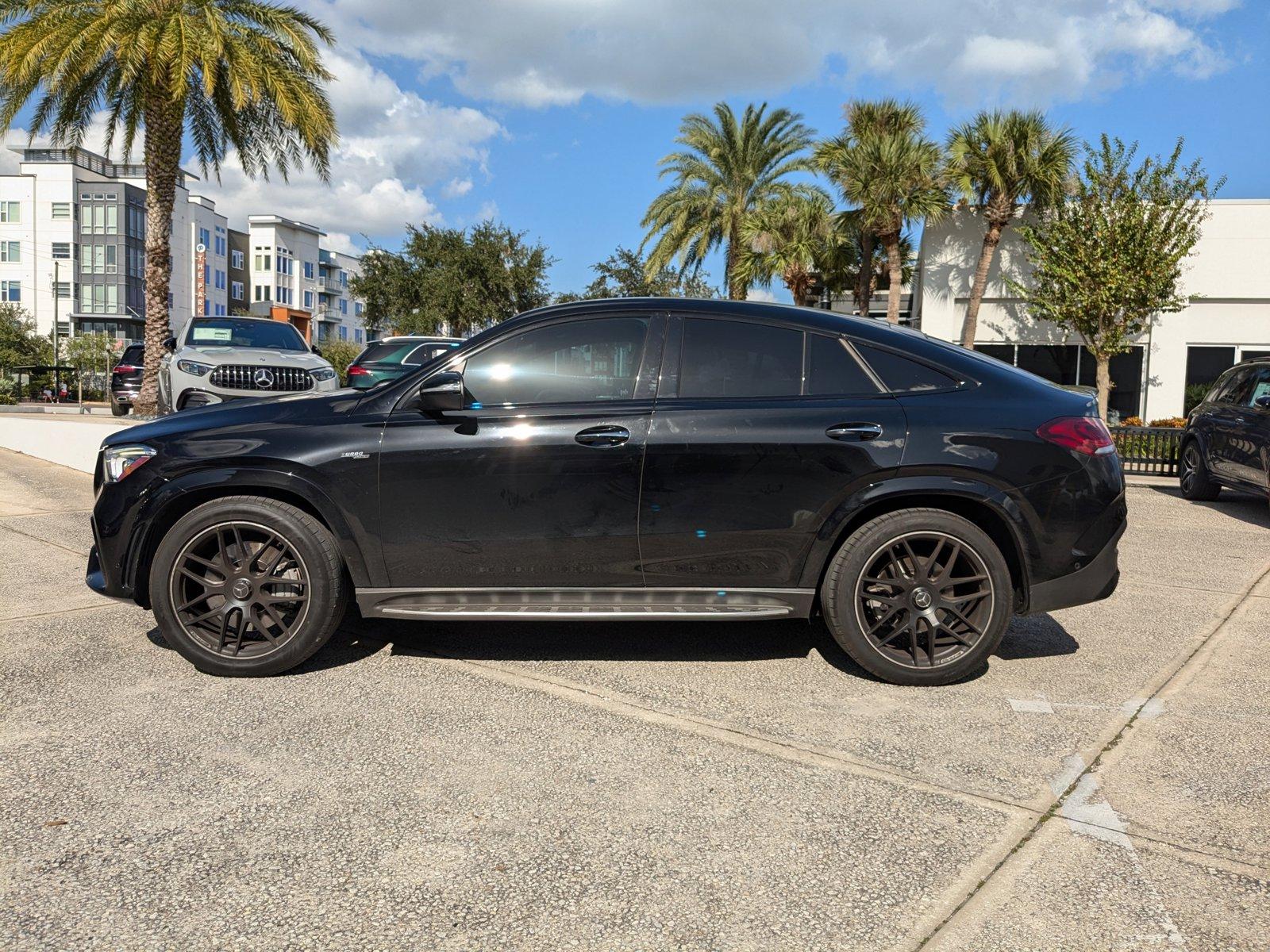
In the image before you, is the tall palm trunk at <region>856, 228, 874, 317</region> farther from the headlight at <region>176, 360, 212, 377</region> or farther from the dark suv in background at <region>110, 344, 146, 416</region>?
the headlight at <region>176, 360, 212, 377</region>

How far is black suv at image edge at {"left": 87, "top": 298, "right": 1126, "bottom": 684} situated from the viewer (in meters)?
4.39

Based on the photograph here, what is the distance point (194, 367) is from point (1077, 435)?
35.2ft

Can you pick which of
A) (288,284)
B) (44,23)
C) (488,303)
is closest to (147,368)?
(44,23)

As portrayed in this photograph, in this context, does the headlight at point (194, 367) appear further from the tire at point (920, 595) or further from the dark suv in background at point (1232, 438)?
the dark suv in background at point (1232, 438)

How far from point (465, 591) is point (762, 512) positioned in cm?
133

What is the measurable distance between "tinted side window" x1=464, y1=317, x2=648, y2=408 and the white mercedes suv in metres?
7.93

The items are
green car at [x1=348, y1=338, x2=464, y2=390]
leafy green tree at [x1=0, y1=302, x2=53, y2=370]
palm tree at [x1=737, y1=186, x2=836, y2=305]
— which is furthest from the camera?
leafy green tree at [x1=0, y1=302, x2=53, y2=370]

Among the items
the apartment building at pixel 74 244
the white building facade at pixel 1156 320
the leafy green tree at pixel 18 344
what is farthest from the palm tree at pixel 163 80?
the apartment building at pixel 74 244

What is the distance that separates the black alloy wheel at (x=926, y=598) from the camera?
4.43 m

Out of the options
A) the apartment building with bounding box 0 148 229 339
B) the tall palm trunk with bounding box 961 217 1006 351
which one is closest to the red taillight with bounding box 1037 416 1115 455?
the tall palm trunk with bounding box 961 217 1006 351

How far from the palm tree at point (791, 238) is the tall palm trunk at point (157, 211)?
59.4ft

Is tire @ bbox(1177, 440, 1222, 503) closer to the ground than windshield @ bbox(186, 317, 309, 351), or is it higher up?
closer to the ground

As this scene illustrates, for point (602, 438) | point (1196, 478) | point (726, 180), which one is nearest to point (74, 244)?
point (726, 180)

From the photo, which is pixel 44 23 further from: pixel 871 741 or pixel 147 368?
pixel 871 741
